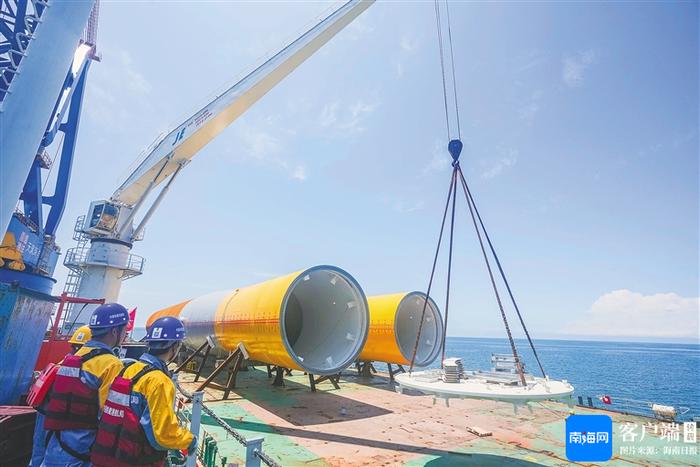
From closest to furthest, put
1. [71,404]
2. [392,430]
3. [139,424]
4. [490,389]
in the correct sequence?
[139,424] < [71,404] < [490,389] < [392,430]

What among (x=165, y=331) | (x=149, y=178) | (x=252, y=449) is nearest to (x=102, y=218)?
(x=149, y=178)

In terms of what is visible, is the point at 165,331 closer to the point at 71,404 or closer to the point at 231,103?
the point at 71,404

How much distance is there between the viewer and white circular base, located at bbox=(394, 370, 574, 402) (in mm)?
6242

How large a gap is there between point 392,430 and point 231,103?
49.0ft

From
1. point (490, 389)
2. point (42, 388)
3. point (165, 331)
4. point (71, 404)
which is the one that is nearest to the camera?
point (71, 404)

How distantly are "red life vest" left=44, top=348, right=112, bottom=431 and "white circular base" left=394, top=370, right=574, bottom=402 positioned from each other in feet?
17.6

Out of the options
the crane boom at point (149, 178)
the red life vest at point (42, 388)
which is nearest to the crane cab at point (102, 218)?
the crane boom at point (149, 178)

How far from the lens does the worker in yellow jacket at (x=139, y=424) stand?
309 centimetres

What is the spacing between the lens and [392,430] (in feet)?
29.3

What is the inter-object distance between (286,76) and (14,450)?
15.8 m

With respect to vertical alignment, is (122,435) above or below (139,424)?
below

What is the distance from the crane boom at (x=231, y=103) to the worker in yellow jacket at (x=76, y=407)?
1476 centimetres

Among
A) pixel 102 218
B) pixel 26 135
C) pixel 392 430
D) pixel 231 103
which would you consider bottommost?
pixel 392 430

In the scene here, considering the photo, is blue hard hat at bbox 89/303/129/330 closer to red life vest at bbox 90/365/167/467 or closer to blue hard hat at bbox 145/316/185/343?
blue hard hat at bbox 145/316/185/343
